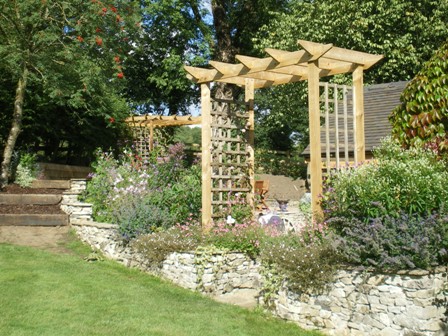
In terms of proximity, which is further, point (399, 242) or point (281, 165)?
point (281, 165)

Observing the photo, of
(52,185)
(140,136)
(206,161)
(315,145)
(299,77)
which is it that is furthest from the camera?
(140,136)

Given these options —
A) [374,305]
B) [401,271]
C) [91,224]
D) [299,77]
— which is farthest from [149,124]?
[401,271]

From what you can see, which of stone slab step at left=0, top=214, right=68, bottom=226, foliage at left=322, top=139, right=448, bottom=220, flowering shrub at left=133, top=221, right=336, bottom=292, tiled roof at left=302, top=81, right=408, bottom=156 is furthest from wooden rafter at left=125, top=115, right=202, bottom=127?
foliage at left=322, top=139, right=448, bottom=220

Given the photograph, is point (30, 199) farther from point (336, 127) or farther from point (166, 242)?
point (336, 127)

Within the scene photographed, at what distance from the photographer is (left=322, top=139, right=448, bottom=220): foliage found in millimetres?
5620

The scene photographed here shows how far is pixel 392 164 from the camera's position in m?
5.92

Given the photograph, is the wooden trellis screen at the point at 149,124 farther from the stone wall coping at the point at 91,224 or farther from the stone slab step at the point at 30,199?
the stone wall coping at the point at 91,224

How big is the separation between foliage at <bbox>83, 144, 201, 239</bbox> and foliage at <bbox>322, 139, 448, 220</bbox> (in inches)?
127

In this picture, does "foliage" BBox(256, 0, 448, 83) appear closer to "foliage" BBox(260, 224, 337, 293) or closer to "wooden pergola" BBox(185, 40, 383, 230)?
"wooden pergola" BBox(185, 40, 383, 230)

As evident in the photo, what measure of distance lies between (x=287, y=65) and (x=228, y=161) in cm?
209

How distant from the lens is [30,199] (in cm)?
1058

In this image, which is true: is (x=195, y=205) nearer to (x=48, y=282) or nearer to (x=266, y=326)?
(x=48, y=282)

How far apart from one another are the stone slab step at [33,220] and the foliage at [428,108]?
6027 mm

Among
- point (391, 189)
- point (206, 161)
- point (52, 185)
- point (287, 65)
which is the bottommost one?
point (391, 189)
